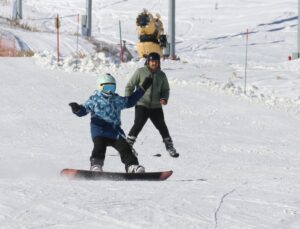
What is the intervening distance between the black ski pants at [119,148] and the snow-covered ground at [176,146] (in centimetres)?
59

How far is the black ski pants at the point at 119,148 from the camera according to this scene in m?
8.35

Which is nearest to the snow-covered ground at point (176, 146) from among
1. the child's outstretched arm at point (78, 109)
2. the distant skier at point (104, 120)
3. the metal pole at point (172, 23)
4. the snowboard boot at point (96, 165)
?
the snowboard boot at point (96, 165)

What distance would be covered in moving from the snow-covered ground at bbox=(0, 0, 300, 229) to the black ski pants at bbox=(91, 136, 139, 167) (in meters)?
0.59

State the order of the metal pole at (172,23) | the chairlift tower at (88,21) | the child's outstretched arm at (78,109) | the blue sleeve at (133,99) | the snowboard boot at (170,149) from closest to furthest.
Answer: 1. the child's outstretched arm at (78,109)
2. the blue sleeve at (133,99)
3. the snowboard boot at (170,149)
4. the metal pole at (172,23)
5. the chairlift tower at (88,21)

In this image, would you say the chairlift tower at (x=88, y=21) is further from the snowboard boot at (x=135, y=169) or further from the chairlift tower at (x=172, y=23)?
the snowboard boot at (x=135, y=169)

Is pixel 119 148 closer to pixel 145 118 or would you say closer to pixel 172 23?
pixel 145 118

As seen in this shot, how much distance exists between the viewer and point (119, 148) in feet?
27.8

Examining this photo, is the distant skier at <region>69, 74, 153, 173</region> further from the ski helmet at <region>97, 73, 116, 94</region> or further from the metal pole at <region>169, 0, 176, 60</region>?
the metal pole at <region>169, 0, 176, 60</region>

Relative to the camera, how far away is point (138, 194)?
6277mm

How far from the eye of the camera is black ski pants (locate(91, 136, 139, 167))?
329 inches

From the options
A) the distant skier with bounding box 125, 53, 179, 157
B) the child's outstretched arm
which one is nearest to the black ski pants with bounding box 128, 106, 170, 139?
the distant skier with bounding box 125, 53, 179, 157

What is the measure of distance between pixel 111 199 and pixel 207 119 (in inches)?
370

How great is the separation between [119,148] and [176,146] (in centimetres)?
Answer: 364

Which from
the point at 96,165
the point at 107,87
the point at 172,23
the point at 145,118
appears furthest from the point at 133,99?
the point at 172,23
